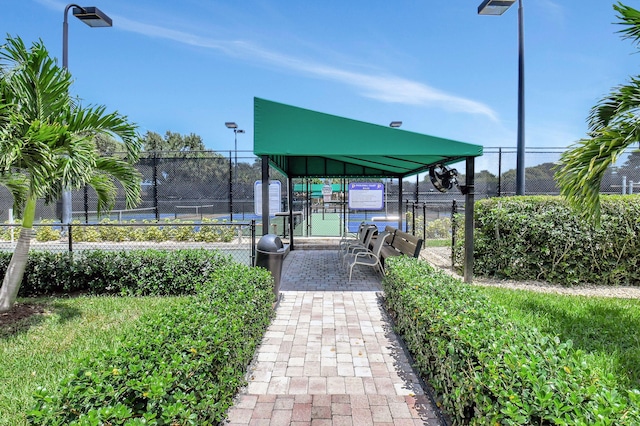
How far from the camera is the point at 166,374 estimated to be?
187 cm

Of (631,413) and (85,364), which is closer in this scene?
(631,413)

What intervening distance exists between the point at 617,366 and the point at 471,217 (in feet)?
11.1

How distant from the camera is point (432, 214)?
16125 mm

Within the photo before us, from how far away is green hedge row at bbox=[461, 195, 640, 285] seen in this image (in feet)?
21.9

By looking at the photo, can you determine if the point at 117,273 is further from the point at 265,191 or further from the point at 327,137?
the point at 327,137

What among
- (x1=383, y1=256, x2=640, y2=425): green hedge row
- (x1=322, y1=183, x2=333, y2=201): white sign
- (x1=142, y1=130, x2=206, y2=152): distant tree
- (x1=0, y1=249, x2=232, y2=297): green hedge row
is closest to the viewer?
(x1=383, y1=256, x2=640, y2=425): green hedge row

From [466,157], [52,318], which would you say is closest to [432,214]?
[466,157]

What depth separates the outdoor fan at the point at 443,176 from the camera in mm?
7434

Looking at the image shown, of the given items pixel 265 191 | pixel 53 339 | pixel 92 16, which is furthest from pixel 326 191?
pixel 53 339

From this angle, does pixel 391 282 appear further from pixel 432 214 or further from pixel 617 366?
pixel 432 214

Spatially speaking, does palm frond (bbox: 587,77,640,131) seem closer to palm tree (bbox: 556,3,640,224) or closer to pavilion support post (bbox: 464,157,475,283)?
palm tree (bbox: 556,3,640,224)

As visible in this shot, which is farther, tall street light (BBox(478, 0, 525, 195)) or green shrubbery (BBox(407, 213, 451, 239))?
green shrubbery (BBox(407, 213, 451, 239))

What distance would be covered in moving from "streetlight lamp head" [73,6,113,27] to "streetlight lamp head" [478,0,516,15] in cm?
956

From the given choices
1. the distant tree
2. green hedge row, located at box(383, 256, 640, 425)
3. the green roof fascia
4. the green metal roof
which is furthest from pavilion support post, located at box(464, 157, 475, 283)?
the distant tree
